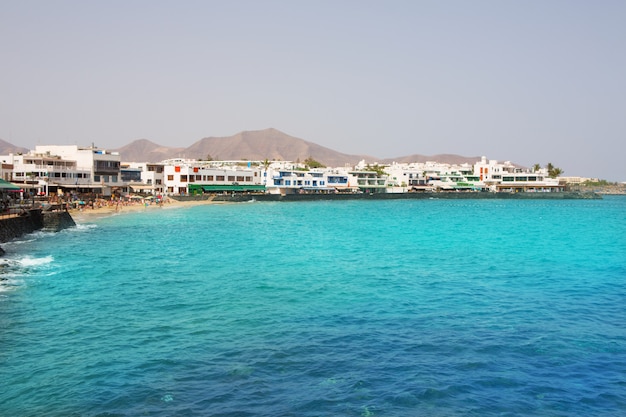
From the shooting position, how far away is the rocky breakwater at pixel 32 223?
1558 inches

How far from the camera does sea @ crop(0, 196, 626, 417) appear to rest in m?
12.1

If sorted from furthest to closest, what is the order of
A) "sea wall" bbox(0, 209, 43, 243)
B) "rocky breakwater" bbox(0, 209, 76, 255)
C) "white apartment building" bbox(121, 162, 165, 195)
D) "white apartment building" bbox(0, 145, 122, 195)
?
"white apartment building" bbox(121, 162, 165, 195), "white apartment building" bbox(0, 145, 122, 195), "rocky breakwater" bbox(0, 209, 76, 255), "sea wall" bbox(0, 209, 43, 243)

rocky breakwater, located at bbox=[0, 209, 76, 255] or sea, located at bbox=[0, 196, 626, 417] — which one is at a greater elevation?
rocky breakwater, located at bbox=[0, 209, 76, 255]

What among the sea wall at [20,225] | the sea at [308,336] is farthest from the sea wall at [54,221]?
the sea at [308,336]

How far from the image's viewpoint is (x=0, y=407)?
11594 mm

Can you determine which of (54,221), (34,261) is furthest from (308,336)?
(54,221)

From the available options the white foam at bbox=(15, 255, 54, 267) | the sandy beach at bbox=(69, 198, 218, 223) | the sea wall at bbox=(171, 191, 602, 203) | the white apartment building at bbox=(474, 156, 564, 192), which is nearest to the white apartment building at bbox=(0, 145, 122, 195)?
the sandy beach at bbox=(69, 198, 218, 223)

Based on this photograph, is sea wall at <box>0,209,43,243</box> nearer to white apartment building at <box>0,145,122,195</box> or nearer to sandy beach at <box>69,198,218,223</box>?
sandy beach at <box>69,198,218,223</box>

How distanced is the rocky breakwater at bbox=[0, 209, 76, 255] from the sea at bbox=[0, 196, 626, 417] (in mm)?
5331

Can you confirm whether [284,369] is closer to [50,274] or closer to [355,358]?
[355,358]

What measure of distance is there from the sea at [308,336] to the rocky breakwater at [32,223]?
5.33 meters

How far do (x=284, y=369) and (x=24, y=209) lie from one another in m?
40.8

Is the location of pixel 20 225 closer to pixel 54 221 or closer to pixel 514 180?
pixel 54 221

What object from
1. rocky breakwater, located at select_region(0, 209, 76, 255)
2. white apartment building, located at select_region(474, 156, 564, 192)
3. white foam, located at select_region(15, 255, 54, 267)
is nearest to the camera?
white foam, located at select_region(15, 255, 54, 267)
